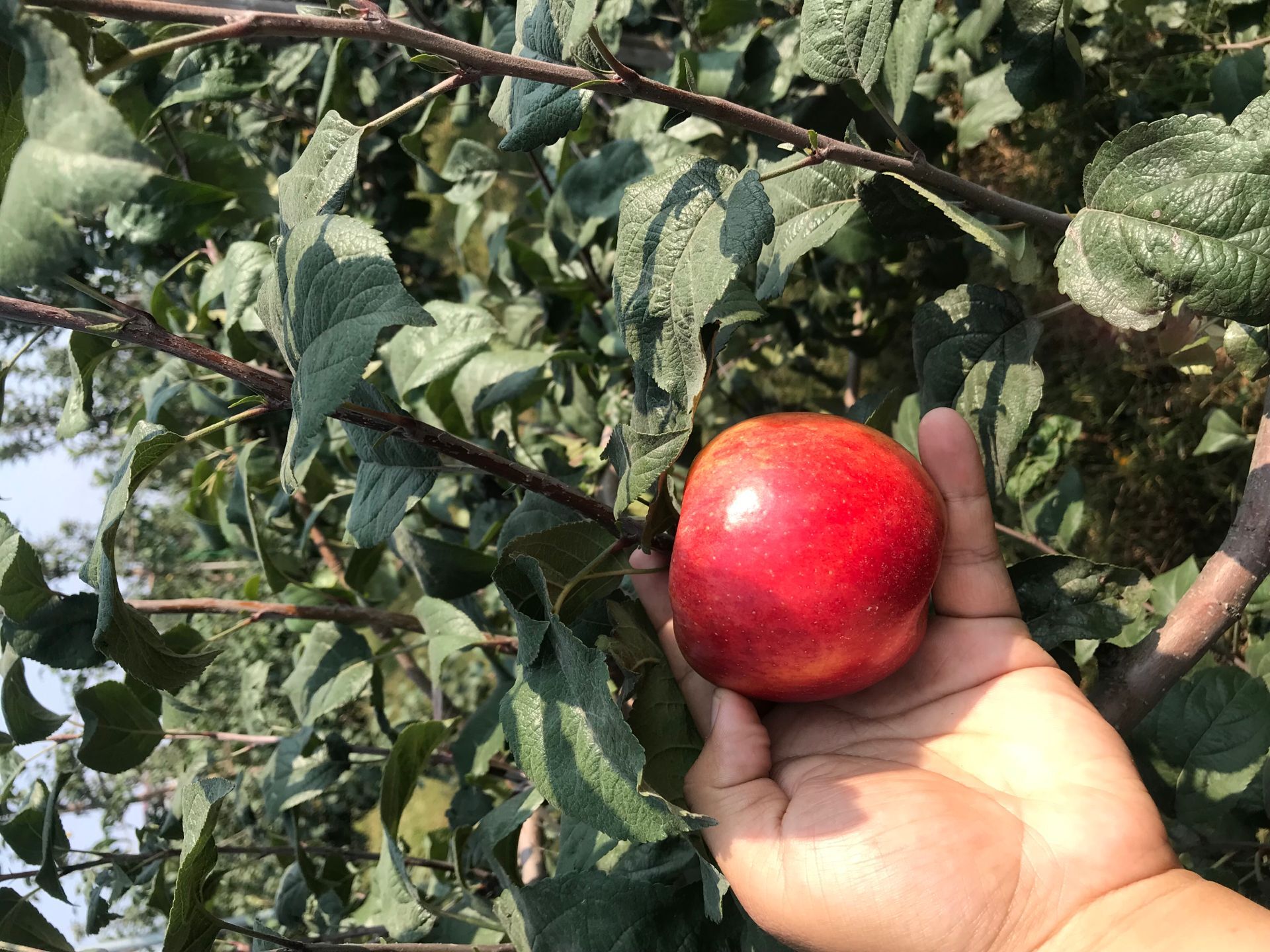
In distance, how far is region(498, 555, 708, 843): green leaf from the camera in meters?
0.73

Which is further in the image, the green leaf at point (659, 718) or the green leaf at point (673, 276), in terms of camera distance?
the green leaf at point (659, 718)

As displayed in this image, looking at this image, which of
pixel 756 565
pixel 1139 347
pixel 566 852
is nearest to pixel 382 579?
pixel 566 852

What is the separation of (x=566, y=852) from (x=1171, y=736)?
85cm

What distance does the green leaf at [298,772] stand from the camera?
150 centimetres

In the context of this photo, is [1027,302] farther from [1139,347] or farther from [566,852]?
[566,852]

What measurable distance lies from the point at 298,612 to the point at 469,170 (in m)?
0.95

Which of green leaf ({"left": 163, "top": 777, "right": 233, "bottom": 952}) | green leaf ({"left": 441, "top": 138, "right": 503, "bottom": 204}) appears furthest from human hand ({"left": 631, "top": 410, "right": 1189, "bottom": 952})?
green leaf ({"left": 441, "top": 138, "right": 503, "bottom": 204})

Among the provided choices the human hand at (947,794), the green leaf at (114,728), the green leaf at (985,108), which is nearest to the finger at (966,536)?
the human hand at (947,794)

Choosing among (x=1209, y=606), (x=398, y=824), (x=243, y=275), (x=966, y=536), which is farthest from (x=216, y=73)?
(x=1209, y=606)

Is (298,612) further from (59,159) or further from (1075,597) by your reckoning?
(1075,597)

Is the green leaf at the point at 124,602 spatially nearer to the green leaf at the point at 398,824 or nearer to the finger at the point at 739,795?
the green leaf at the point at 398,824

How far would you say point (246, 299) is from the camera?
4.50 feet

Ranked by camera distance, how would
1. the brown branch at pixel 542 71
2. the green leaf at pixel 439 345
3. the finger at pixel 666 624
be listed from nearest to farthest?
the brown branch at pixel 542 71
the finger at pixel 666 624
the green leaf at pixel 439 345

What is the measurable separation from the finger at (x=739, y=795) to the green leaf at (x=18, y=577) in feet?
2.69
